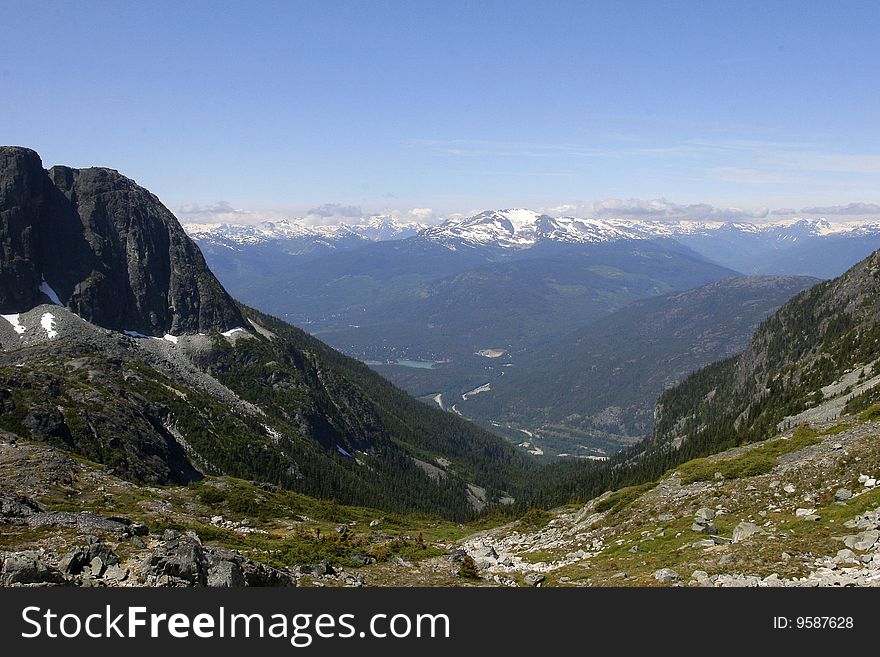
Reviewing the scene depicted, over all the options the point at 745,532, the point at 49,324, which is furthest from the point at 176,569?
the point at 49,324

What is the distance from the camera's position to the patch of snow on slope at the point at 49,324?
173m

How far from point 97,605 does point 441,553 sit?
3801cm

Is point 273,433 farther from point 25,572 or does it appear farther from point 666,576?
point 666,576

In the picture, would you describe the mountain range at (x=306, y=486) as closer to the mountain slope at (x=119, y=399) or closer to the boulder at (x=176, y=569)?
the boulder at (x=176, y=569)

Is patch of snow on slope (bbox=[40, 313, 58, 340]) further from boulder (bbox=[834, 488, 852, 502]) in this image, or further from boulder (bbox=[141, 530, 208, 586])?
boulder (bbox=[834, 488, 852, 502])

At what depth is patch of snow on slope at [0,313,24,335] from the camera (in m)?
172

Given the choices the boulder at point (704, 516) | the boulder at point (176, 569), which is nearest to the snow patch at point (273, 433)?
the boulder at point (704, 516)

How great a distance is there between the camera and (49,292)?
190 metres

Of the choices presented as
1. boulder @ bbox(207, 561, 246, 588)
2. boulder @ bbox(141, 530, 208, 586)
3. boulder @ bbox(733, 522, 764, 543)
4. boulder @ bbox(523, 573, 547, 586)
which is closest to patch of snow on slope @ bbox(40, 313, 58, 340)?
boulder @ bbox(141, 530, 208, 586)

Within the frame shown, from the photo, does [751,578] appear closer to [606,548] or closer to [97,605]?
[606,548]

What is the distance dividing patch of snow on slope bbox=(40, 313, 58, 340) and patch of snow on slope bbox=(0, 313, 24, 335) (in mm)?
5594

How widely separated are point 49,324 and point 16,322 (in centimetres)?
938

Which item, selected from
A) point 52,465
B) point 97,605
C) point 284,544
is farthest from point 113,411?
point 97,605

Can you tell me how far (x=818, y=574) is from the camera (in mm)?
25828
